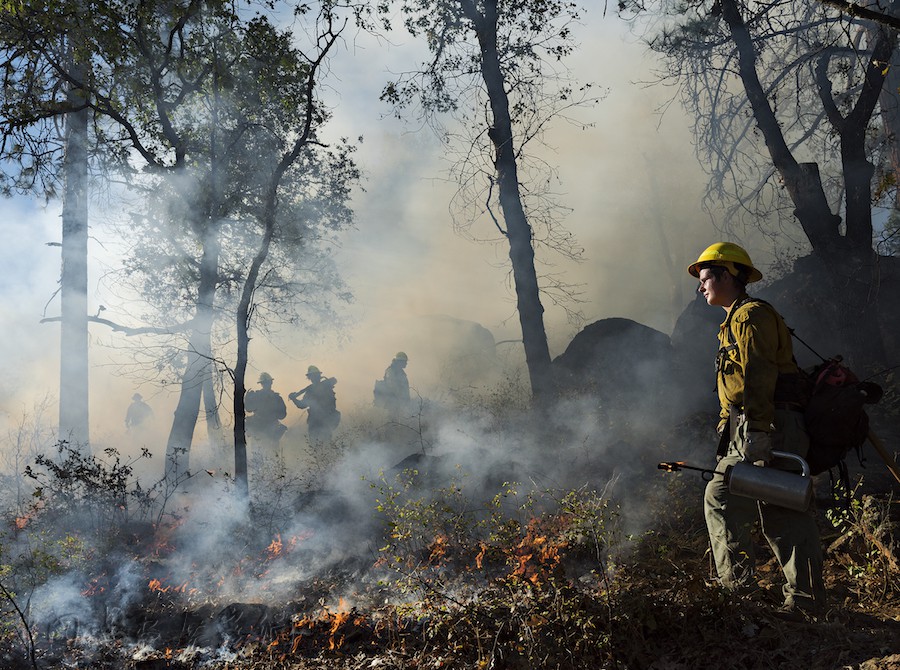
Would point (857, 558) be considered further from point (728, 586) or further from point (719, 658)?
point (719, 658)

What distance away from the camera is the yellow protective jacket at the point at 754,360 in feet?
10.6

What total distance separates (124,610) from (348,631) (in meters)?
2.44

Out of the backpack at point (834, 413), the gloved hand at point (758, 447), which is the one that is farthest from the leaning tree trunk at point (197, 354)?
the backpack at point (834, 413)

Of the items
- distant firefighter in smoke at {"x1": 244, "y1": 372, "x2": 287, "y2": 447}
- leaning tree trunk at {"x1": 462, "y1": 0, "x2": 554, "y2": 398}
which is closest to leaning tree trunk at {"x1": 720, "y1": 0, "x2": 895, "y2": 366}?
leaning tree trunk at {"x1": 462, "y1": 0, "x2": 554, "y2": 398}

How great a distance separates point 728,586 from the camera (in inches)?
126

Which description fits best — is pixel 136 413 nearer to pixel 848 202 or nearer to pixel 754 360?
pixel 754 360

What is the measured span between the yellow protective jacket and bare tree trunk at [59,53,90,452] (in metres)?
11.1

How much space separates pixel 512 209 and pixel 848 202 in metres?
4.64

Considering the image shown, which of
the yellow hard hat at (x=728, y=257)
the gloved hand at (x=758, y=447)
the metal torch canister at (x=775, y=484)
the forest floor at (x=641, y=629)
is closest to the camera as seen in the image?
the forest floor at (x=641, y=629)

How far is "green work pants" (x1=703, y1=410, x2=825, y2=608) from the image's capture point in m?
3.26

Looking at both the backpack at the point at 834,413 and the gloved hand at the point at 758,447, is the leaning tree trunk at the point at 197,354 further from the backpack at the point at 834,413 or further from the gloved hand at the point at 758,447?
the backpack at the point at 834,413

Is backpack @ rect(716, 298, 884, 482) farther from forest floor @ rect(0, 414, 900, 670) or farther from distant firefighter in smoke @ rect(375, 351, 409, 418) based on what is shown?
distant firefighter in smoke @ rect(375, 351, 409, 418)

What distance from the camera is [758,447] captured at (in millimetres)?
3182

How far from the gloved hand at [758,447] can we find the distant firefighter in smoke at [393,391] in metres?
10.4
